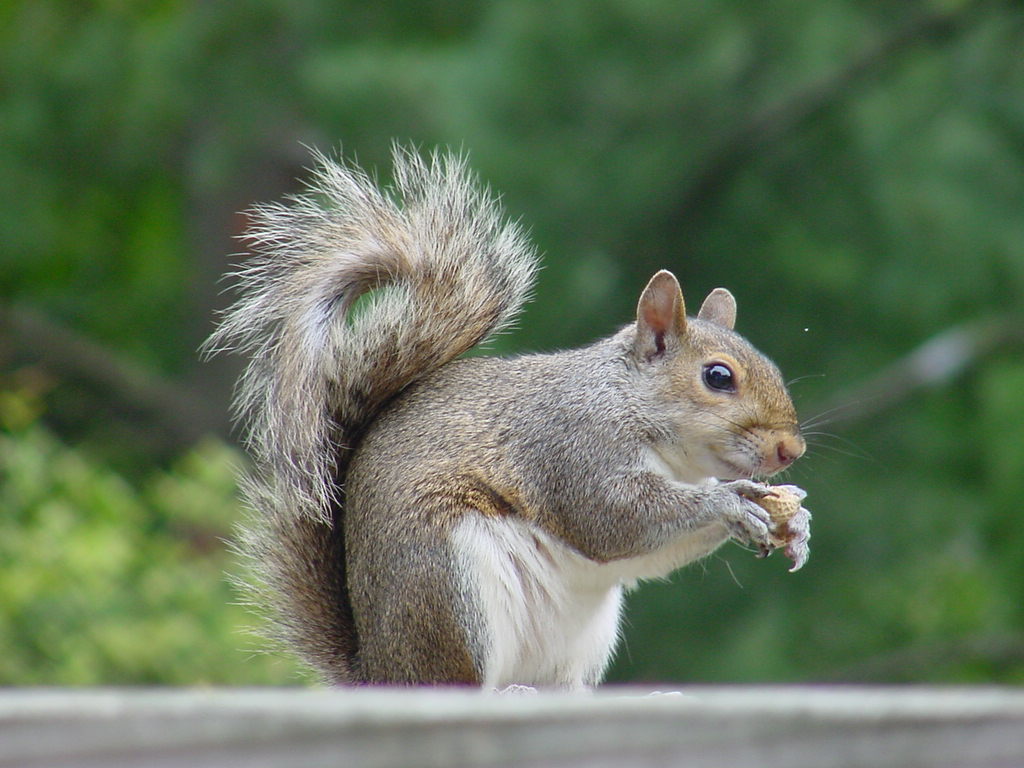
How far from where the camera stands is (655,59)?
4109 mm

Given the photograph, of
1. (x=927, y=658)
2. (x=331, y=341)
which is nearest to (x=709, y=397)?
(x=331, y=341)

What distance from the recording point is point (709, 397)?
1.87 meters

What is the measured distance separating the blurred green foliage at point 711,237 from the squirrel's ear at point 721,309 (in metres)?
1.65

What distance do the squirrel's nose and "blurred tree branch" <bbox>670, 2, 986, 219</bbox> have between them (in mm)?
2708

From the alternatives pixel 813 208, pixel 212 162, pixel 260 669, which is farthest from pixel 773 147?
pixel 260 669

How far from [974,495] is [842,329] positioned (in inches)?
27.1

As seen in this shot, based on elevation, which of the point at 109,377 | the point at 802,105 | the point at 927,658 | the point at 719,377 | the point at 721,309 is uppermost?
the point at 802,105

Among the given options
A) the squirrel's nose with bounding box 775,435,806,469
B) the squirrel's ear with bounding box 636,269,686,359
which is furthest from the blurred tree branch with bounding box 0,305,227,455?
the squirrel's nose with bounding box 775,435,806,469

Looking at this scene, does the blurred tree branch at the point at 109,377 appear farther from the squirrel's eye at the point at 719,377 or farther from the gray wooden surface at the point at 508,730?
the gray wooden surface at the point at 508,730

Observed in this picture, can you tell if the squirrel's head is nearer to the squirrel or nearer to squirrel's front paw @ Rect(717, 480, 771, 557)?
the squirrel

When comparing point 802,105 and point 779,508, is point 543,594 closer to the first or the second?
point 779,508

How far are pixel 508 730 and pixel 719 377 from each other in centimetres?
123

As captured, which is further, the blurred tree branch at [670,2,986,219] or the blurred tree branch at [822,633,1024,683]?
the blurred tree branch at [822,633,1024,683]

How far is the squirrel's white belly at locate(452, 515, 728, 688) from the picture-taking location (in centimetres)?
166
